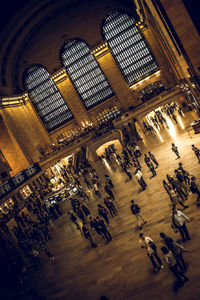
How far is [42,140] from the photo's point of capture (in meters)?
43.0

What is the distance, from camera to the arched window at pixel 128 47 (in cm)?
3869

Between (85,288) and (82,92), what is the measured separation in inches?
1387

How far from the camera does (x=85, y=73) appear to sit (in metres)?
41.6

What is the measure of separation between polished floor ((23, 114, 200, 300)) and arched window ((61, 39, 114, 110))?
2679 centimetres

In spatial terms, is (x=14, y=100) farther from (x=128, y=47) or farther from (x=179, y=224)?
(x=179, y=224)

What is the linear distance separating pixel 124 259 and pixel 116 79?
3255cm

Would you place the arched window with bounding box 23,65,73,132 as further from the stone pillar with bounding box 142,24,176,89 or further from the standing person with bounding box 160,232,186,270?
the standing person with bounding box 160,232,186,270

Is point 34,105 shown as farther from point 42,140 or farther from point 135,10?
point 135,10

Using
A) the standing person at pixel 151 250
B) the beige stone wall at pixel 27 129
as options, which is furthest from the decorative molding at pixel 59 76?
the standing person at pixel 151 250

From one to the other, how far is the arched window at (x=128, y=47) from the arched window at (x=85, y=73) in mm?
3213

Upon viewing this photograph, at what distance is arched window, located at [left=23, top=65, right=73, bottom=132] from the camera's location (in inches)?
1679

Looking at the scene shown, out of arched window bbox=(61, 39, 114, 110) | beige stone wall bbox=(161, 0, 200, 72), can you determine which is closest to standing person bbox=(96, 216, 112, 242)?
beige stone wall bbox=(161, 0, 200, 72)

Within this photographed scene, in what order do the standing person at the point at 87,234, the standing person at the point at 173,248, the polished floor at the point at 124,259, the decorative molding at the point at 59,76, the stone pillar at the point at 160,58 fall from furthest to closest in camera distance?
the decorative molding at the point at 59,76 < the stone pillar at the point at 160,58 < the standing person at the point at 87,234 < the polished floor at the point at 124,259 < the standing person at the point at 173,248

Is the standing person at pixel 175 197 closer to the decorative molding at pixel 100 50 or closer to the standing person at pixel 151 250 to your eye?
the standing person at pixel 151 250
